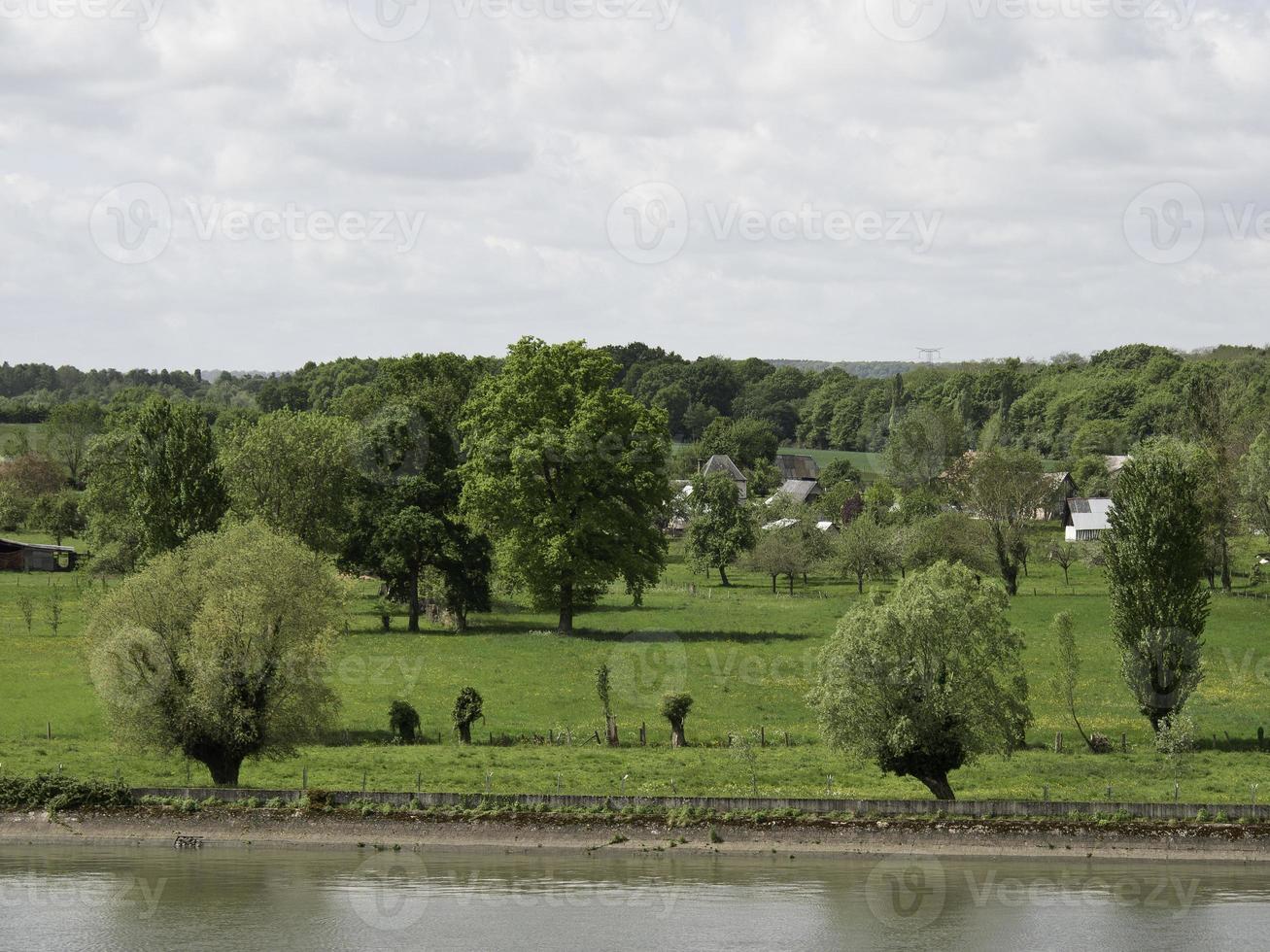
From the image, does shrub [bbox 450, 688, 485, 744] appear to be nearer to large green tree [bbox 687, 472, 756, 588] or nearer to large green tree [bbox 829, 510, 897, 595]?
large green tree [bbox 829, 510, 897, 595]

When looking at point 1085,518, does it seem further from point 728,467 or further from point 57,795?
point 57,795

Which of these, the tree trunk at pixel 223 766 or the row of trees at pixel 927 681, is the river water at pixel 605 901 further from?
the tree trunk at pixel 223 766

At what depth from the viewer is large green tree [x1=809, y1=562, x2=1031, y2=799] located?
49219mm

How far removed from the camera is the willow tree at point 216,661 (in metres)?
50.7

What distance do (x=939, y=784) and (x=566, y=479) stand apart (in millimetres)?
33991

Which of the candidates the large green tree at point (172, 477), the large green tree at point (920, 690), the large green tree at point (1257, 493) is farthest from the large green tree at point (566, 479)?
the large green tree at point (1257, 493)

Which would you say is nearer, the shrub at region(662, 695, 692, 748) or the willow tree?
the willow tree

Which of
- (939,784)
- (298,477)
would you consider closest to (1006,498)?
(298,477)

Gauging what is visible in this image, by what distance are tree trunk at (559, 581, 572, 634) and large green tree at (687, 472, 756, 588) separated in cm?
3306

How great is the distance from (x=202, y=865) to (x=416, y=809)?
687 centimetres

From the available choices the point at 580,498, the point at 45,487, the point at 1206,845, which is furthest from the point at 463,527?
the point at 45,487

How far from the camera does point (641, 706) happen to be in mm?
65188

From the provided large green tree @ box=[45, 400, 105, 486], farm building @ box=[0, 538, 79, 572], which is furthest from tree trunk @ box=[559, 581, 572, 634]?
large green tree @ box=[45, 400, 105, 486]

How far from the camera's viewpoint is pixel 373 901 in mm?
42688
